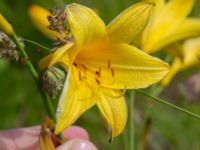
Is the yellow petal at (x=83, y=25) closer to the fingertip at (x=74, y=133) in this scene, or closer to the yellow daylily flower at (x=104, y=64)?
the yellow daylily flower at (x=104, y=64)

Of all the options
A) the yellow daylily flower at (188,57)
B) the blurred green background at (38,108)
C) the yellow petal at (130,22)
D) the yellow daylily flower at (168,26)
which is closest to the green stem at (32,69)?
the yellow petal at (130,22)

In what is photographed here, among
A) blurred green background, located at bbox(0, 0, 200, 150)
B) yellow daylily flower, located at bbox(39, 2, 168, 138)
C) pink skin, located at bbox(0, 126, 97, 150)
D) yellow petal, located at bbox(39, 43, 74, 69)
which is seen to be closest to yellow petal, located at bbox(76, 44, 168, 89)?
yellow daylily flower, located at bbox(39, 2, 168, 138)

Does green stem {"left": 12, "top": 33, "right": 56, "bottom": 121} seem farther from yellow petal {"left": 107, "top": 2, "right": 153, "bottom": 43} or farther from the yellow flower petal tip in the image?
yellow petal {"left": 107, "top": 2, "right": 153, "bottom": 43}

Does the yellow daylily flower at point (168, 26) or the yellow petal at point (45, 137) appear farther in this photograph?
the yellow daylily flower at point (168, 26)

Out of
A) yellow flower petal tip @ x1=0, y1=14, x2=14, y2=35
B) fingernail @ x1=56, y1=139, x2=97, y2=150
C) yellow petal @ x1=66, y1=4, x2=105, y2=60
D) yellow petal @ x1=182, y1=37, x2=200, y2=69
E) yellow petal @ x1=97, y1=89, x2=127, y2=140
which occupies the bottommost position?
yellow petal @ x1=182, y1=37, x2=200, y2=69

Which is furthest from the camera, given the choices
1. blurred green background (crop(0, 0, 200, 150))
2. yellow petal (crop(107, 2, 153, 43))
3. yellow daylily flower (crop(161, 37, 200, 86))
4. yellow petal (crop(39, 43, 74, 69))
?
blurred green background (crop(0, 0, 200, 150))

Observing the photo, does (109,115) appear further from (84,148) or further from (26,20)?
(26,20)

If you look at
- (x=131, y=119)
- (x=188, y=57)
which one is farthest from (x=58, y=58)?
(x=188, y=57)
